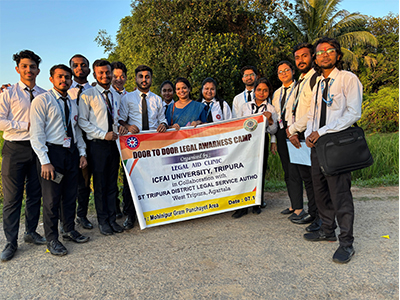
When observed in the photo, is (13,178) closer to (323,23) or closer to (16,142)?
(16,142)

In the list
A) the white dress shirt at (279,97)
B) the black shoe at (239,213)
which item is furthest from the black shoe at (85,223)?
the white dress shirt at (279,97)

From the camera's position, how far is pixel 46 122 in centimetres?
361

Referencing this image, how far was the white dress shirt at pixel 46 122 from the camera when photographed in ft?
11.4

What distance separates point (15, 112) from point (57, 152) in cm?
76

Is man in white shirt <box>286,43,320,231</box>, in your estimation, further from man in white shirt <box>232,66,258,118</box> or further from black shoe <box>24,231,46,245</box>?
black shoe <box>24,231,46,245</box>

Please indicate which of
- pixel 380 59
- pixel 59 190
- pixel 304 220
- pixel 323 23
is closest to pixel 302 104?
pixel 304 220

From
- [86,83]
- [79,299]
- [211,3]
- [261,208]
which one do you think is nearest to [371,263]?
[261,208]

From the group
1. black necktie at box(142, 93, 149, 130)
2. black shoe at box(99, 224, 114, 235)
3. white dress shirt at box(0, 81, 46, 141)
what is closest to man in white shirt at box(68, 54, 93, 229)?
black shoe at box(99, 224, 114, 235)

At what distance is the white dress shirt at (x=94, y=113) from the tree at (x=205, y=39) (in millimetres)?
9429

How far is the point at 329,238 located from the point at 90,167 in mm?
3350

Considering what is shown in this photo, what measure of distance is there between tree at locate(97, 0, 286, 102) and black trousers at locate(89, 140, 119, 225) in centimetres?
955

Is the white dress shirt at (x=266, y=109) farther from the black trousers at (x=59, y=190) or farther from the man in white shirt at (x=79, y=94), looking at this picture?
the black trousers at (x=59, y=190)

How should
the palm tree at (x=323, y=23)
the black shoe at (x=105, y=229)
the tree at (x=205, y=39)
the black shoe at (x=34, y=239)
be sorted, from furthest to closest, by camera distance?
the palm tree at (x=323, y=23)
the tree at (x=205, y=39)
the black shoe at (x=105, y=229)
the black shoe at (x=34, y=239)

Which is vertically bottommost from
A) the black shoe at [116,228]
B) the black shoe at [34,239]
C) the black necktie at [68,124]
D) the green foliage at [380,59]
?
the black shoe at [116,228]
